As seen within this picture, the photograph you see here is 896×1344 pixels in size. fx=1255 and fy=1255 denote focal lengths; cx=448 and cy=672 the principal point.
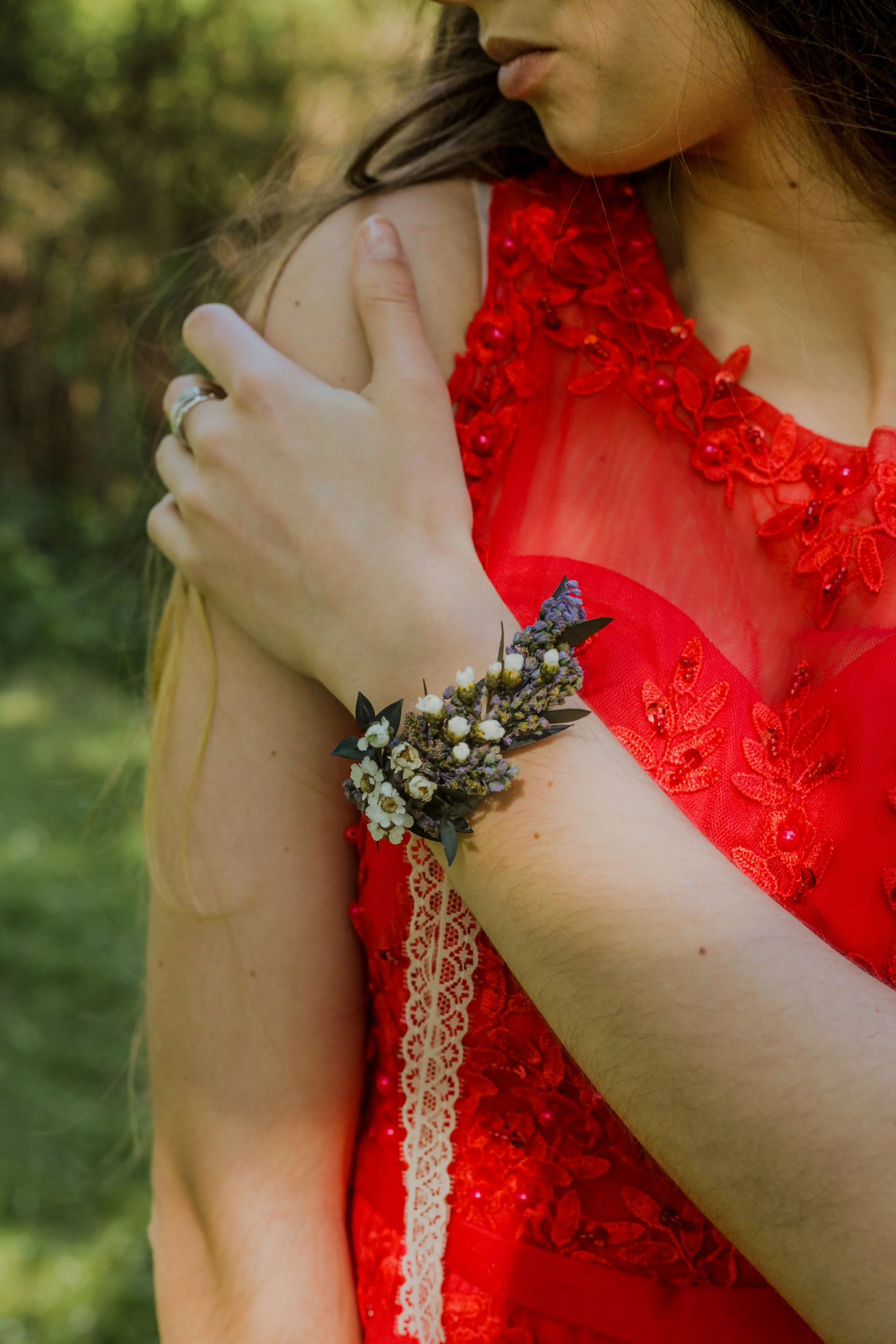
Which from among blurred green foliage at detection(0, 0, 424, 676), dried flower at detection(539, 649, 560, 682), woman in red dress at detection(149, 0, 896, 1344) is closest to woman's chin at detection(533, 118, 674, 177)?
woman in red dress at detection(149, 0, 896, 1344)

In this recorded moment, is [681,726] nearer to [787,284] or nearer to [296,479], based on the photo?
[296,479]

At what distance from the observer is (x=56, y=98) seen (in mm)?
6172

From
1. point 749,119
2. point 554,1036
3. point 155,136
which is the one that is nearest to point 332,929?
point 554,1036

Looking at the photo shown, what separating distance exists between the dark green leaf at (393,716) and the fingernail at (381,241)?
491 millimetres

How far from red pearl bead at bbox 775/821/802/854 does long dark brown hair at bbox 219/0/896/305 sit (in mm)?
704

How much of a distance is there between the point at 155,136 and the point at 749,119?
5.60 meters

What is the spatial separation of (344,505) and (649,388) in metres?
0.38

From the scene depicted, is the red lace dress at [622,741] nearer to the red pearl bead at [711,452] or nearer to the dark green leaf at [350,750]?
the red pearl bead at [711,452]

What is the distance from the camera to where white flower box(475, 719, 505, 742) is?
1045 mm

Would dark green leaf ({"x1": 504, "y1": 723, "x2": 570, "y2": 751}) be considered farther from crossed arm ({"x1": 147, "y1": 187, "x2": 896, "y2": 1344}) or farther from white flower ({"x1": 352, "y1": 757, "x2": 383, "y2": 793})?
white flower ({"x1": 352, "y1": 757, "x2": 383, "y2": 793})

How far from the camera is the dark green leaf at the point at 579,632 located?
111cm

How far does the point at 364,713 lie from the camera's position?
109 centimetres

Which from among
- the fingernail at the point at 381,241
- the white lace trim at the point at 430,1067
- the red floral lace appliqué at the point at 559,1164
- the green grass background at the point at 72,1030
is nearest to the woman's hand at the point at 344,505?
the fingernail at the point at 381,241

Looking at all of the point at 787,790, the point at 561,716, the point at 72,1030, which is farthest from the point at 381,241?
the point at 72,1030
